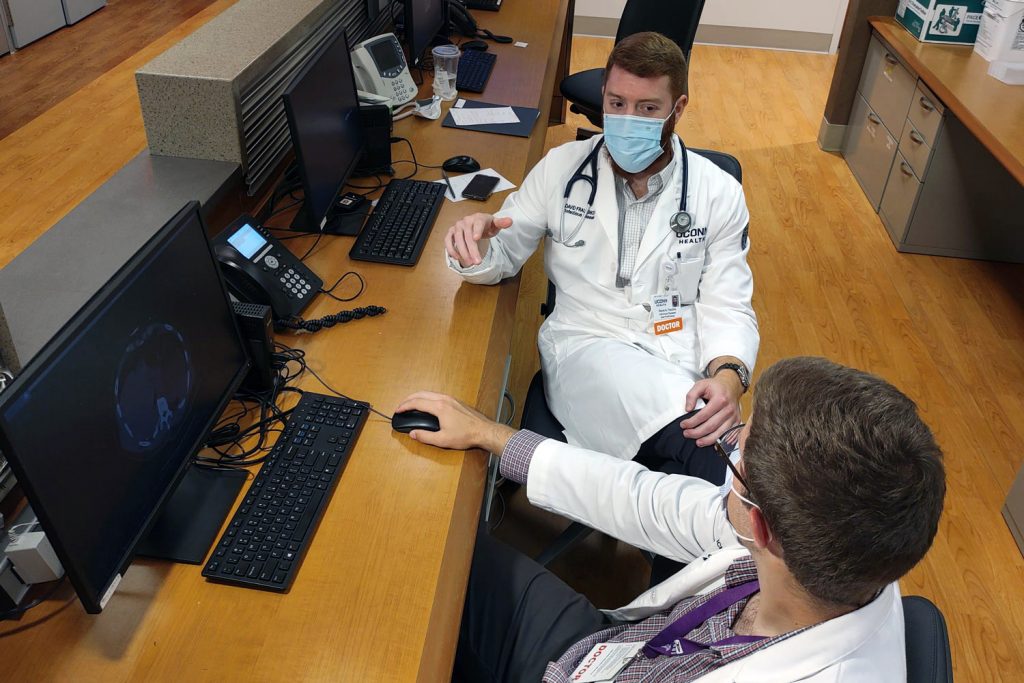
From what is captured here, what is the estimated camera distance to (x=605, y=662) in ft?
4.03

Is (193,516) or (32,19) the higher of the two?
(193,516)

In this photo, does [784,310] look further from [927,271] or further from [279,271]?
[279,271]

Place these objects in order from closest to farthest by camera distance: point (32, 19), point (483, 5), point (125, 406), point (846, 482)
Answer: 1. point (846, 482)
2. point (125, 406)
3. point (483, 5)
4. point (32, 19)

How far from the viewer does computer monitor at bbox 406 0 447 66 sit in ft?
8.55

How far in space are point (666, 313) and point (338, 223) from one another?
2.69 ft

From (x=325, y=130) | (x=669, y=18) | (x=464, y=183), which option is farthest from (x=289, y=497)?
(x=669, y=18)

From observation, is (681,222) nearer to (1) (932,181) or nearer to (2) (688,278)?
(2) (688,278)

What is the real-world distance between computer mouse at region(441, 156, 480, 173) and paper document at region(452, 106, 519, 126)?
316mm

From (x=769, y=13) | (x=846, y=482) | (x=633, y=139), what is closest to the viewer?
(x=846, y=482)

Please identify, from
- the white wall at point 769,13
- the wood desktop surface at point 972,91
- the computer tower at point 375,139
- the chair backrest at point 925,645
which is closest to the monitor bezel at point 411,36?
the computer tower at point 375,139

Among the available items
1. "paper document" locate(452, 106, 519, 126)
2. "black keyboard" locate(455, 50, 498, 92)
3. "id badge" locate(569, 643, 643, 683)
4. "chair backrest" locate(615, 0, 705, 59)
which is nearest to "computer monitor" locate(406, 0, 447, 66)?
"black keyboard" locate(455, 50, 498, 92)

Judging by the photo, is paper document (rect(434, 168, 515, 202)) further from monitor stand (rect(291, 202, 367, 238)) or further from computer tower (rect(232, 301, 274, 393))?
computer tower (rect(232, 301, 274, 393))

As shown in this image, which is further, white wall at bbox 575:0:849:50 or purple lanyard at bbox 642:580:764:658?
white wall at bbox 575:0:849:50

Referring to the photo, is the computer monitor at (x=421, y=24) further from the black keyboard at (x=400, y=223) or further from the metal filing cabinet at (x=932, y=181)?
the metal filing cabinet at (x=932, y=181)
